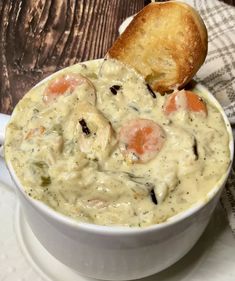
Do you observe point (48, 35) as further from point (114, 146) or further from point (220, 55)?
point (114, 146)

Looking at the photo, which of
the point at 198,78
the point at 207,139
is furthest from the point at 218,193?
the point at 198,78

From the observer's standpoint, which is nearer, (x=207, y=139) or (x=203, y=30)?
(x=207, y=139)

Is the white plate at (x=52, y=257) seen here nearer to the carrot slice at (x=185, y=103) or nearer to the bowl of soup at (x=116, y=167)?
the bowl of soup at (x=116, y=167)

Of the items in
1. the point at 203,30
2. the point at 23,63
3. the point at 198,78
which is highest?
the point at 203,30

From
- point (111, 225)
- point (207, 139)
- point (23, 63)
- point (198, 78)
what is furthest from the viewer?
point (23, 63)

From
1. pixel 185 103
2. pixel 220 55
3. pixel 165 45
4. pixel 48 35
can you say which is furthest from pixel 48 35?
pixel 185 103

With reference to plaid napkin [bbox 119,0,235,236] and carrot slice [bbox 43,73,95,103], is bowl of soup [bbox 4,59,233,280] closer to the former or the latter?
carrot slice [bbox 43,73,95,103]

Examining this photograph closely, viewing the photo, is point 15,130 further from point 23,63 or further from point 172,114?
point 23,63
